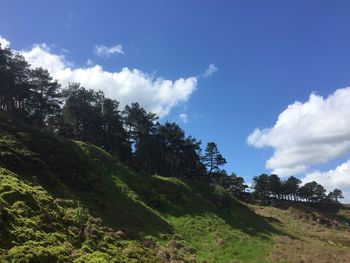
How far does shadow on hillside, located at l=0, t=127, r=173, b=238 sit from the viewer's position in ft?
181

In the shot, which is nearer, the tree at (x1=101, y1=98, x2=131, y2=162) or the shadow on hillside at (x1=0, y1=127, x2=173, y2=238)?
the shadow on hillside at (x1=0, y1=127, x2=173, y2=238)

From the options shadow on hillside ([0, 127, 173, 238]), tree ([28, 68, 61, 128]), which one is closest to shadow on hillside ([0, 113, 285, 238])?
shadow on hillside ([0, 127, 173, 238])

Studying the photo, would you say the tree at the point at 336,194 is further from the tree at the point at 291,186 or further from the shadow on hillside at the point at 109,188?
the shadow on hillside at the point at 109,188

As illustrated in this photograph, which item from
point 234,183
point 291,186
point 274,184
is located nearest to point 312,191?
point 291,186

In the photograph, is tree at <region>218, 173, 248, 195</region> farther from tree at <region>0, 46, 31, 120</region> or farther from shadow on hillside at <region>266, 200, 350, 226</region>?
tree at <region>0, 46, 31, 120</region>

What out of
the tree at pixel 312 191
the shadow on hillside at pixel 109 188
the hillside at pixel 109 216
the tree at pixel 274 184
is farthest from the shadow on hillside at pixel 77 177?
the tree at pixel 312 191

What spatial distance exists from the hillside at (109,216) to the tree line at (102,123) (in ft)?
58.0

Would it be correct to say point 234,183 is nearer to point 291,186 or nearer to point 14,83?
point 291,186

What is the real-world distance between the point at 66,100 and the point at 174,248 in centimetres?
5763

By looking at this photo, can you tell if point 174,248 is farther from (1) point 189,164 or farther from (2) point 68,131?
(1) point 189,164

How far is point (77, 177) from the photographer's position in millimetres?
65438

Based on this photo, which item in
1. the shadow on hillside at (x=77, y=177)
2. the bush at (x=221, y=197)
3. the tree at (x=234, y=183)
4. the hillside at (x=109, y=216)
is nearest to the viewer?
the hillside at (x=109, y=216)

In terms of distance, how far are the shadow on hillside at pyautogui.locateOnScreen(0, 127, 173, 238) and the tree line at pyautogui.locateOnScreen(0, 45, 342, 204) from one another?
19924 mm

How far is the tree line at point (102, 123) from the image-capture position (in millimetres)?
90250
